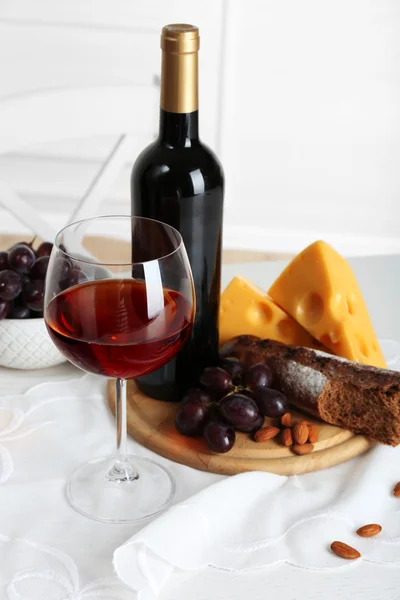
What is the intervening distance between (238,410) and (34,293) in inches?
14.5

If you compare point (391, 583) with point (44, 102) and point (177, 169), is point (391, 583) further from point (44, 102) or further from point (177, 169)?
point (44, 102)

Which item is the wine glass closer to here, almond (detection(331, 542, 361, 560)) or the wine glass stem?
the wine glass stem

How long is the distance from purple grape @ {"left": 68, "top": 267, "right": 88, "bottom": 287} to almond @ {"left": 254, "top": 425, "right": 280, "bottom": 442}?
0.34 meters

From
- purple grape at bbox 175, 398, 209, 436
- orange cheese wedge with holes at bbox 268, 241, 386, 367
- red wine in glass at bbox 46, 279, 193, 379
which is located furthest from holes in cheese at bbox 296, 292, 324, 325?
red wine in glass at bbox 46, 279, 193, 379

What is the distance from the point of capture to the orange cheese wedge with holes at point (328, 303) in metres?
1.18

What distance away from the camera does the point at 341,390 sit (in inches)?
41.9

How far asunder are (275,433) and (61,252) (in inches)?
15.5

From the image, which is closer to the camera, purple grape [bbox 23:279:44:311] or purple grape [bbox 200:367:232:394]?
purple grape [bbox 200:367:232:394]

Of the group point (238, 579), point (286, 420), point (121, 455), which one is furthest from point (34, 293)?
point (238, 579)

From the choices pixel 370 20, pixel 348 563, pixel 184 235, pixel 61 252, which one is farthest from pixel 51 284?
pixel 370 20

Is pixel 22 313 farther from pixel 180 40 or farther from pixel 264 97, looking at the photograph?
pixel 264 97

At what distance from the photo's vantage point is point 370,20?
3.17 m

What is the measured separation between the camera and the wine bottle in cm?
94

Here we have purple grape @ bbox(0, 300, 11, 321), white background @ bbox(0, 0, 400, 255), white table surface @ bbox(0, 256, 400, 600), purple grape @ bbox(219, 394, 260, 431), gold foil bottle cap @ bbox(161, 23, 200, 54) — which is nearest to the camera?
white table surface @ bbox(0, 256, 400, 600)
